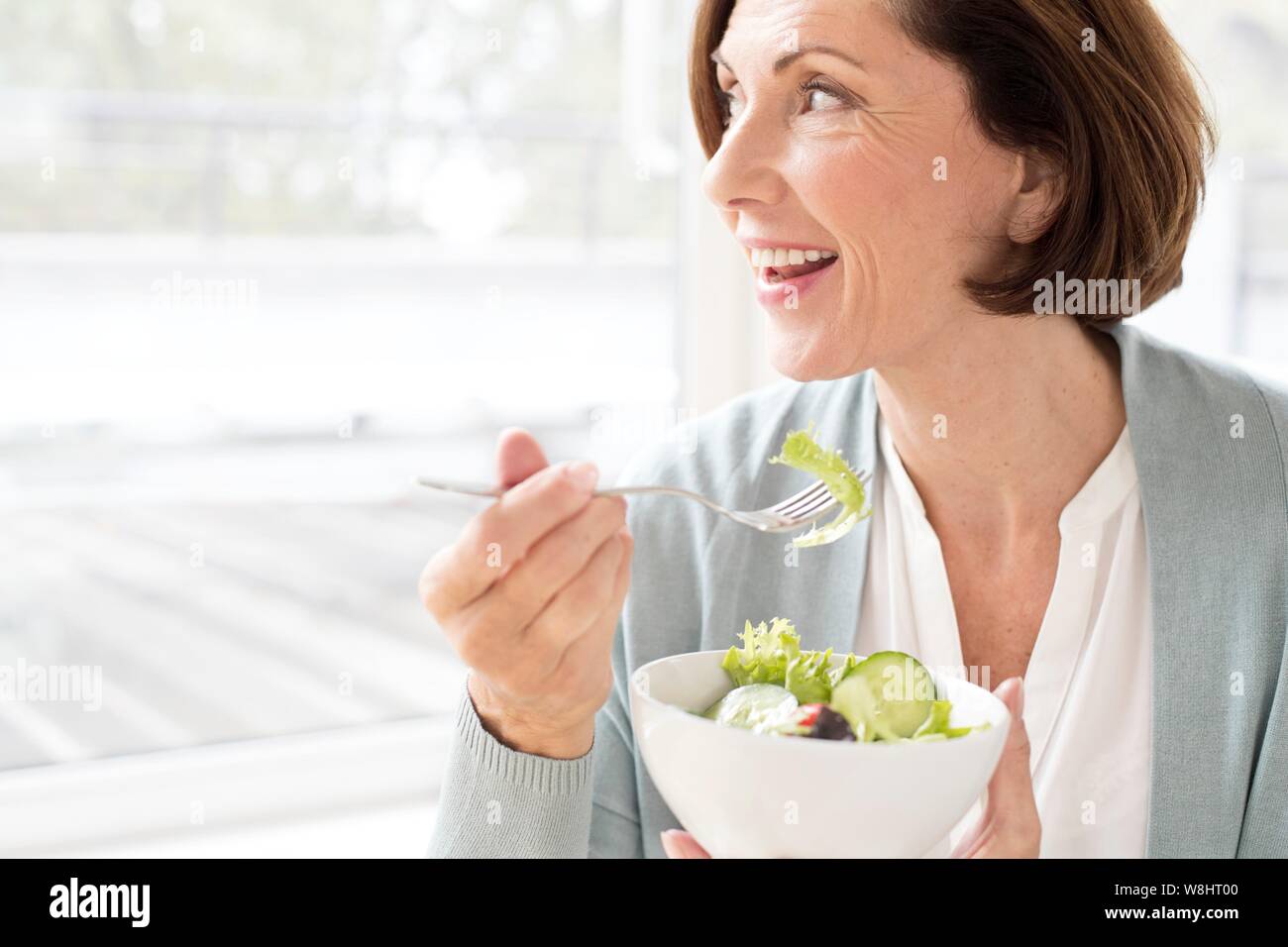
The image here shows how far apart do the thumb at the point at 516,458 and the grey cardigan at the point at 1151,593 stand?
0.27 metres

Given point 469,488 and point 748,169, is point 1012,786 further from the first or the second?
point 748,169

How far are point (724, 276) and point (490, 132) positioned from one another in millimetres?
490

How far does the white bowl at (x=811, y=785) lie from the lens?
0.78 meters

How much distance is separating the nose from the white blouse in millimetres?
376

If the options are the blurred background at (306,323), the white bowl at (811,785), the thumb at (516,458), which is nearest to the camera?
Result: the white bowl at (811,785)

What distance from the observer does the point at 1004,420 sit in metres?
1.35

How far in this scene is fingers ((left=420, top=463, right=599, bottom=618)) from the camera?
842 millimetres

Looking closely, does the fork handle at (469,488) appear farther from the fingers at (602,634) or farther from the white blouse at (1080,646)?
the white blouse at (1080,646)

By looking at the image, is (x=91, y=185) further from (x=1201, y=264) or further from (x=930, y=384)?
(x=1201, y=264)

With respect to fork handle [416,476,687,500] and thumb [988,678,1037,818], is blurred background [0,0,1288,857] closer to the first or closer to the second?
thumb [988,678,1037,818]

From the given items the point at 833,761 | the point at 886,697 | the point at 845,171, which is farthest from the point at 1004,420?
the point at 833,761

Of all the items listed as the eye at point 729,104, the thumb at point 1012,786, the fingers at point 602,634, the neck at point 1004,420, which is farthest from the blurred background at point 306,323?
the fingers at point 602,634

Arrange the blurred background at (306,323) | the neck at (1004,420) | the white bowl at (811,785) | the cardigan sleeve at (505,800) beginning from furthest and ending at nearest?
1. the blurred background at (306,323)
2. the neck at (1004,420)
3. the cardigan sleeve at (505,800)
4. the white bowl at (811,785)

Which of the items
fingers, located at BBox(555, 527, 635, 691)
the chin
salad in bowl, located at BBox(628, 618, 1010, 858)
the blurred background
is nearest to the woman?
the chin
